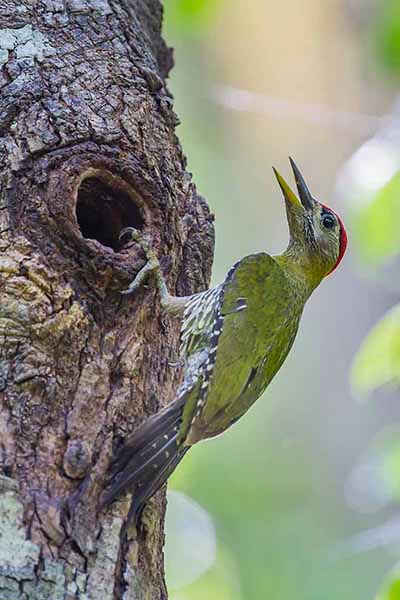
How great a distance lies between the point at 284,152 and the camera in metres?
9.20

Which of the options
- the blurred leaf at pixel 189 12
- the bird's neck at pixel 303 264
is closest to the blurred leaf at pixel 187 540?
the bird's neck at pixel 303 264

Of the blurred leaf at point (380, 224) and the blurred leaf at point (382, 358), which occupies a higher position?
the blurred leaf at point (380, 224)

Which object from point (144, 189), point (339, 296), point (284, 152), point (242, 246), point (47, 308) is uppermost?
point (284, 152)

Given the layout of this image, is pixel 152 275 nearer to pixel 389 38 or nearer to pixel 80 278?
pixel 80 278

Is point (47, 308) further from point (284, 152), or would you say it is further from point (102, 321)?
point (284, 152)

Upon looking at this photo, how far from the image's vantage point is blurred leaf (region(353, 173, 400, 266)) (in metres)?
3.55

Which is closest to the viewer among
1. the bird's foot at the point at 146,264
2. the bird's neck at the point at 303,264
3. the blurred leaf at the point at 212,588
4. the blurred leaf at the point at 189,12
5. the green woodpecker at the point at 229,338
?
the green woodpecker at the point at 229,338

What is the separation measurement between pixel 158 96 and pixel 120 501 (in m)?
1.59

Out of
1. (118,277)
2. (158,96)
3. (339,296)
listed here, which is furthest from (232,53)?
(118,277)

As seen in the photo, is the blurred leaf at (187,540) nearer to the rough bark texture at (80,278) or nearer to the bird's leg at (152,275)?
the rough bark texture at (80,278)

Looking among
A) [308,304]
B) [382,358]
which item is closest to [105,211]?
[382,358]

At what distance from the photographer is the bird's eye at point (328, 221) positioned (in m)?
4.48

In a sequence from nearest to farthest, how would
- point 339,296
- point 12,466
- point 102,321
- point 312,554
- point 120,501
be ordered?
point 12,466 → point 120,501 → point 102,321 → point 312,554 → point 339,296

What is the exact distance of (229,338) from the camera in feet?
11.7
